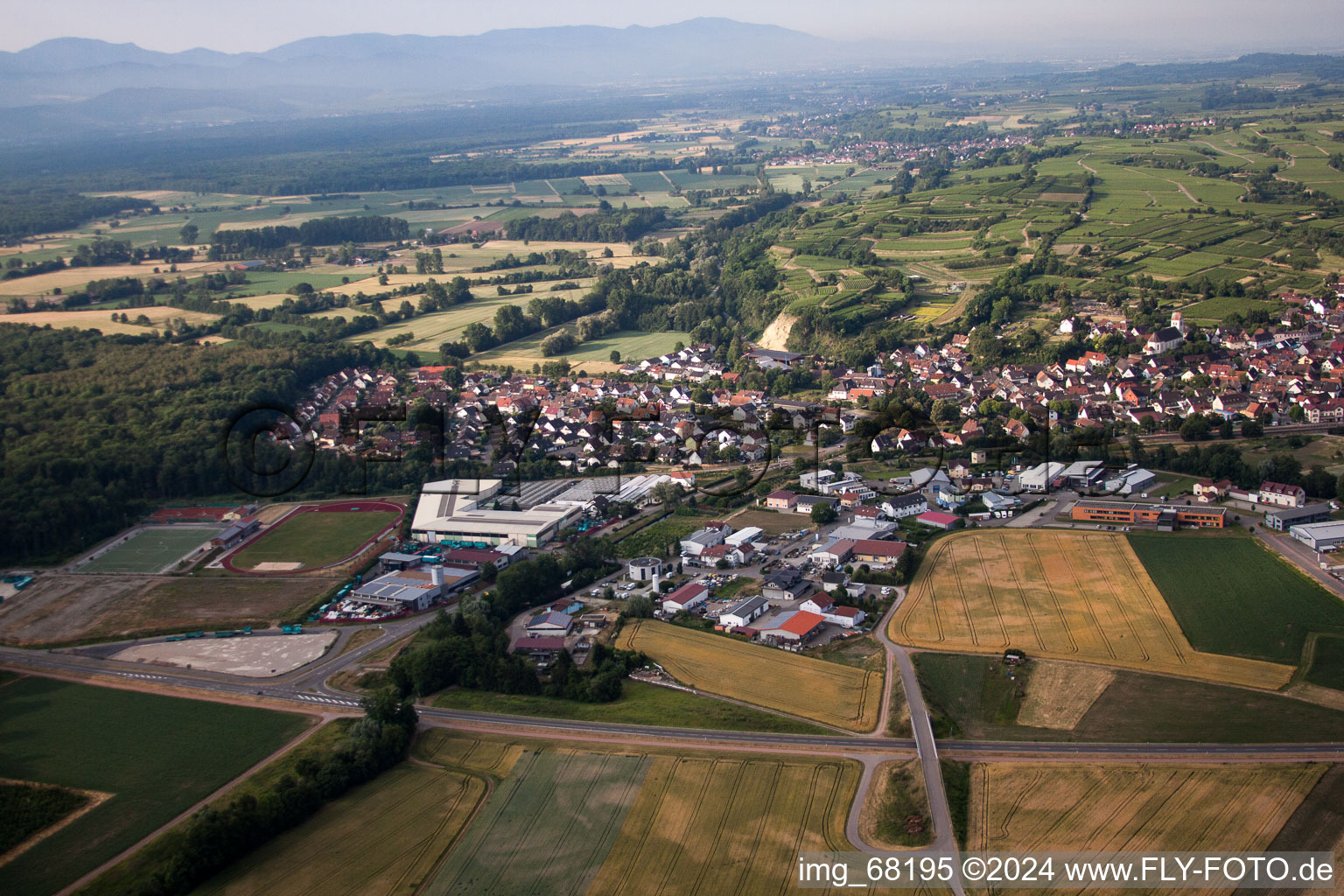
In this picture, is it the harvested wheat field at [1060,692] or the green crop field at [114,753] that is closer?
the green crop field at [114,753]

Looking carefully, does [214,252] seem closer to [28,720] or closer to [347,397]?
[347,397]

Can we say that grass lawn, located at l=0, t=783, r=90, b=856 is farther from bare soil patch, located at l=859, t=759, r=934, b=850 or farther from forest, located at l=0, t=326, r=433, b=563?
bare soil patch, located at l=859, t=759, r=934, b=850

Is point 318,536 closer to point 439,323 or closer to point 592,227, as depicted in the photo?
point 439,323

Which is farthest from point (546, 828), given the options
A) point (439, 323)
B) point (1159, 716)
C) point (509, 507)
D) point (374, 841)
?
point (439, 323)

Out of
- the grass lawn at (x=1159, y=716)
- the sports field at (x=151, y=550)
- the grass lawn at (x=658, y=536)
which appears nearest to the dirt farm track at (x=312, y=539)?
the sports field at (x=151, y=550)

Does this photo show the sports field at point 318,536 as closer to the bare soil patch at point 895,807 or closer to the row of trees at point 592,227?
the bare soil patch at point 895,807

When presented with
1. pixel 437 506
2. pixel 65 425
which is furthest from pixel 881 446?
pixel 65 425
